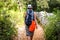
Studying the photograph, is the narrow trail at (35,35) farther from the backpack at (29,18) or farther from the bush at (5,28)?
the backpack at (29,18)

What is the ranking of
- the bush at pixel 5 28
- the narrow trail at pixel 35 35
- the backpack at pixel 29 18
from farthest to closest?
1. the narrow trail at pixel 35 35
2. the bush at pixel 5 28
3. the backpack at pixel 29 18

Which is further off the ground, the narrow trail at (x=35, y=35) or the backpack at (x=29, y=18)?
the backpack at (x=29, y=18)

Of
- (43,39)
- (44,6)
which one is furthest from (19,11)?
(43,39)

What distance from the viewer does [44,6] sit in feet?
63.5

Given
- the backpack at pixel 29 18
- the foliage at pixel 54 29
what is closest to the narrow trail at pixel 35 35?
the foliage at pixel 54 29

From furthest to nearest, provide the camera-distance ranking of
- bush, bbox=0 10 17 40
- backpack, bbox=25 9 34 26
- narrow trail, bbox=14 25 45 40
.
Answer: narrow trail, bbox=14 25 45 40, bush, bbox=0 10 17 40, backpack, bbox=25 9 34 26

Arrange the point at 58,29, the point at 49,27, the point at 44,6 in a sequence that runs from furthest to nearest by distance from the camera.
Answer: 1. the point at 44,6
2. the point at 49,27
3. the point at 58,29

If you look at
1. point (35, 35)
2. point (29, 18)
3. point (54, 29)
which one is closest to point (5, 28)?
point (29, 18)

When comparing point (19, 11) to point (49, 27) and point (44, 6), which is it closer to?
point (44, 6)

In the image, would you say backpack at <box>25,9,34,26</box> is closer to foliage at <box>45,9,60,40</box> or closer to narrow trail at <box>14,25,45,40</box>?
foliage at <box>45,9,60,40</box>

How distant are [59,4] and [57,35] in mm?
12313

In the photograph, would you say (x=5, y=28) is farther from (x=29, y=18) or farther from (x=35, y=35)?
(x=35, y=35)

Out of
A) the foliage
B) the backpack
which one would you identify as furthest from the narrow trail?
the backpack

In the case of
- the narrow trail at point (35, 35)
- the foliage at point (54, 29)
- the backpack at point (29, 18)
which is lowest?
the narrow trail at point (35, 35)
